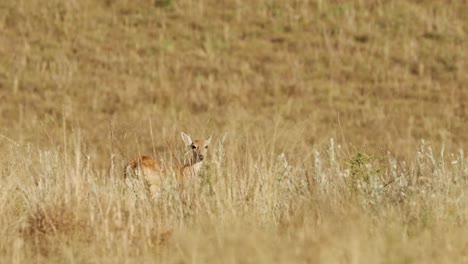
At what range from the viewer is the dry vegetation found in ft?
22.7

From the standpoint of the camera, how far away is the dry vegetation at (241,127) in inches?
273

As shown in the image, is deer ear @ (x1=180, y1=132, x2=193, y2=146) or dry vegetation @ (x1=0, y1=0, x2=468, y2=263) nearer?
dry vegetation @ (x1=0, y1=0, x2=468, y2=263)

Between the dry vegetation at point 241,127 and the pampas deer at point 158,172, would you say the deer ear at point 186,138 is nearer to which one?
the pampas deer at point 158,172

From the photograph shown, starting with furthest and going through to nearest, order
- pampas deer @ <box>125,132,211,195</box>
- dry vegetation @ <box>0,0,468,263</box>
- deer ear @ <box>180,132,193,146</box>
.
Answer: deer ear @ <box>180,132,193,146</box> < pampas deer @ <box>125,132,211,195</box> < dry vegetation @ <box>0,0,468,263</box>

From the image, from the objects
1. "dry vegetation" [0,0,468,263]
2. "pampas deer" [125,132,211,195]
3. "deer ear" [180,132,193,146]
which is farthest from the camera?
"deer ear" [180,132,193,146]

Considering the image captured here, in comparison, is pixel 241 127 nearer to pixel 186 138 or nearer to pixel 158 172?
pixel 186 138

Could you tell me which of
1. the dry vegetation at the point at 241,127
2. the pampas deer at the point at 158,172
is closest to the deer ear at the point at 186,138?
the pampas deer at the point at 158,172

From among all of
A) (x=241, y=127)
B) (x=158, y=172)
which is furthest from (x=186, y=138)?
(x=241, y=127)

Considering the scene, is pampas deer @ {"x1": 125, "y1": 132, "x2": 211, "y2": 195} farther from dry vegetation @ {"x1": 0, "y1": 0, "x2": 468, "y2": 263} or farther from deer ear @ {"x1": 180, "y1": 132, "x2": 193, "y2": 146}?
dry vegetation @ {"x1": 0, "y1": 0, "x2": 468, "y2": 263}

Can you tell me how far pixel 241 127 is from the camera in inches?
832

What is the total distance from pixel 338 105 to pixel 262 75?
336 centimetres

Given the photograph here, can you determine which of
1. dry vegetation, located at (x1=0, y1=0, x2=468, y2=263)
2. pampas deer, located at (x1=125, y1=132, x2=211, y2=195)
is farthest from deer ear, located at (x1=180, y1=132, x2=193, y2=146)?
dry vegetation, located at (x1=0, y1=0, x2=468, y2=263)

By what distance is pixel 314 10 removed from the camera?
31.3m

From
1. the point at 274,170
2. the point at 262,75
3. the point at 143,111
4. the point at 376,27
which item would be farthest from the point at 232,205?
the point at 376,27
